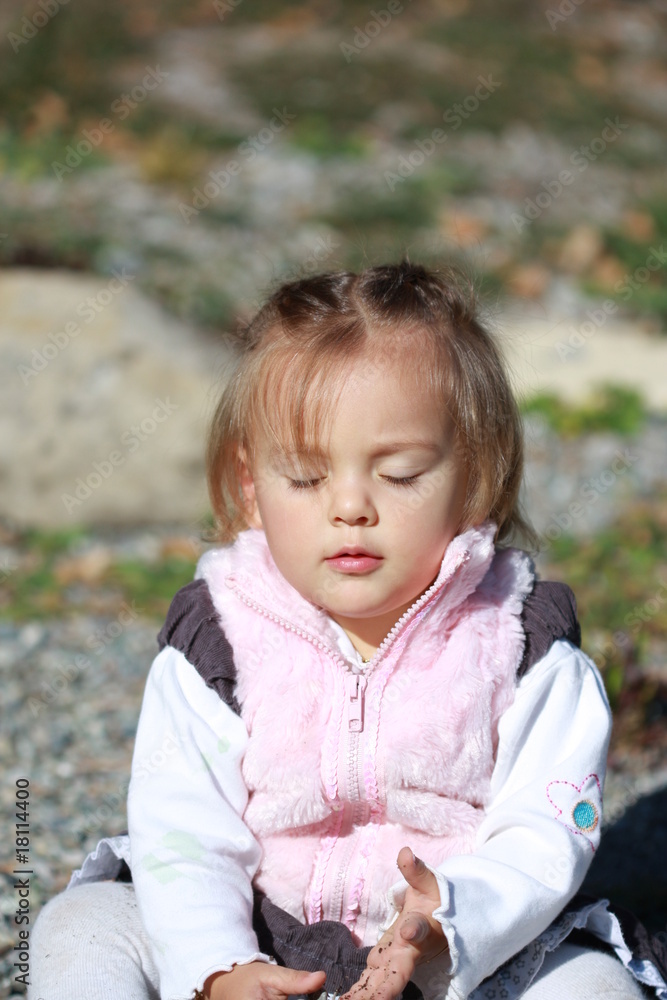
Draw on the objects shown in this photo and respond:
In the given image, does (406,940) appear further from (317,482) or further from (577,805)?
(317,482)

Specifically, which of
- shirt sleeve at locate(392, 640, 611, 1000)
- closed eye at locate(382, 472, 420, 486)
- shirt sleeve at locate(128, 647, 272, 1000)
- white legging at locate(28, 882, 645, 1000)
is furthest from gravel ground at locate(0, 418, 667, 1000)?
closed eye at locate(382, 472, 420, 486)

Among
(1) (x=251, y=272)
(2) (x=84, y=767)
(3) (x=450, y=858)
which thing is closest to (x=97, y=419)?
(1) (x=251, y=272)

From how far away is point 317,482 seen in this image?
2.01 m

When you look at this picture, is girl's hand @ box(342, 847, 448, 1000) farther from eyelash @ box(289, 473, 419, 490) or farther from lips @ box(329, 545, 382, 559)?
eyelash @ box(289, 473, 419, 490)

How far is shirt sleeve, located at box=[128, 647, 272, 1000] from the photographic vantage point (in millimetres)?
1910

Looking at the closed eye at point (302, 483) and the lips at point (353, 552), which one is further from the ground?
the closed eye at point (302, 483)

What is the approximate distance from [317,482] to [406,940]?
763 mm

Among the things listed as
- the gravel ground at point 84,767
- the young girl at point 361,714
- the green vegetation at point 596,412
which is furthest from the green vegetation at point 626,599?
the young girl at point 361,714

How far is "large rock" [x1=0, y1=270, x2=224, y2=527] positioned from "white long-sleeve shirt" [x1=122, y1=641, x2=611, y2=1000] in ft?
10.6

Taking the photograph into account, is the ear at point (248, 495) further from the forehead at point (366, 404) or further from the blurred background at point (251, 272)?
the blurred background at point (251, 272)

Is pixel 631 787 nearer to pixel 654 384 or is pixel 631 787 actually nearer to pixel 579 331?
pixel 654 384

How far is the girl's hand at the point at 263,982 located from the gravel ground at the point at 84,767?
0.72 meters

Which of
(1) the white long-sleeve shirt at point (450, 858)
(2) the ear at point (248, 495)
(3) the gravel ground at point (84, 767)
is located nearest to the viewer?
(1) the white long-sleeve shirt at point (450, 858)

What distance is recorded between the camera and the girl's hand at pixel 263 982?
70.9 inches
